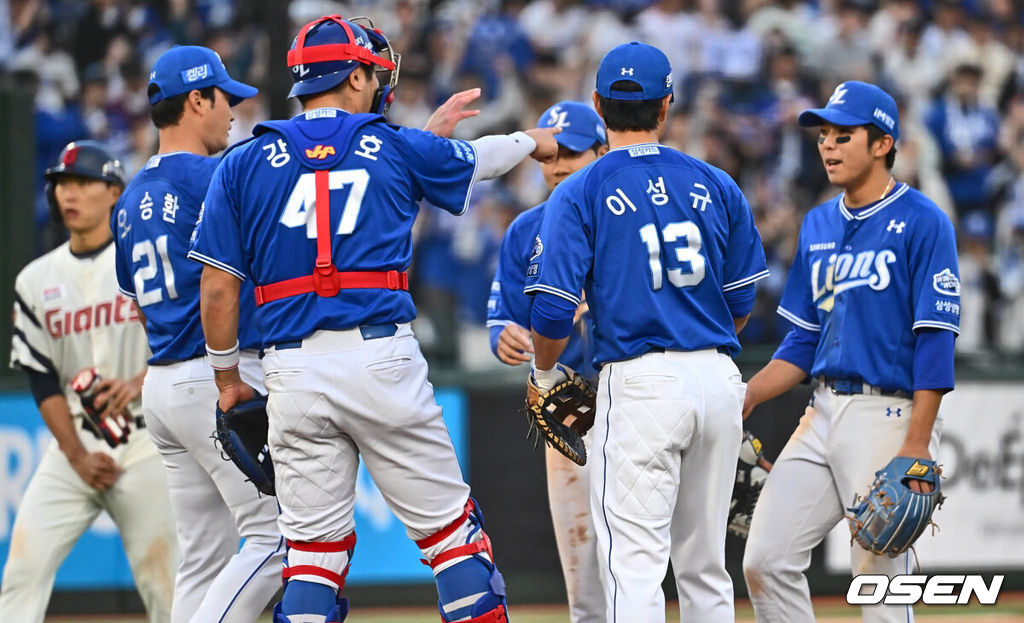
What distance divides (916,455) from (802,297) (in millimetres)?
890

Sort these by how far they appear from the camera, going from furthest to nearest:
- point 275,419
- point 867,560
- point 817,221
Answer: point 817,221
point 867,560
point 275,419

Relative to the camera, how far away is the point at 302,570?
458 cm

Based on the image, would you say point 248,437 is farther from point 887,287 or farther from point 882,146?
point 882,146

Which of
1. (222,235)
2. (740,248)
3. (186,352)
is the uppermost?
(222,235)

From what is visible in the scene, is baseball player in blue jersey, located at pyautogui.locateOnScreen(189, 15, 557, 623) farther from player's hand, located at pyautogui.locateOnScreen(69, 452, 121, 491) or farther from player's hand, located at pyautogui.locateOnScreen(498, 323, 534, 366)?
player's hand, located at pyautogui.locateOnScreen(69, 452, 121, 491)

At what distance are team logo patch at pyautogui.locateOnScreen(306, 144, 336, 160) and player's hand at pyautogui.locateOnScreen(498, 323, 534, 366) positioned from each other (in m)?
1.45

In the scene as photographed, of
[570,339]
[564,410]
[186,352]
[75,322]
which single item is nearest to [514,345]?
[570,339]

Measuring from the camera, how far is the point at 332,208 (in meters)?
4.50

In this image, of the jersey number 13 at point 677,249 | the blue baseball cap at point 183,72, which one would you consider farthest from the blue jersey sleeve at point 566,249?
the blue baseball cap at point 183,72

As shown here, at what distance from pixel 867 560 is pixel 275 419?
90.3 inches

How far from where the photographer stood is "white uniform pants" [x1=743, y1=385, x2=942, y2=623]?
4.91 metres

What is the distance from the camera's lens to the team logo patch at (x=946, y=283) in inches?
189

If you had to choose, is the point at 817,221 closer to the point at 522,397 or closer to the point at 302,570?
the point at 302,570

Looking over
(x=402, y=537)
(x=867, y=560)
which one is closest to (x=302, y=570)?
(x=867, y=560)
